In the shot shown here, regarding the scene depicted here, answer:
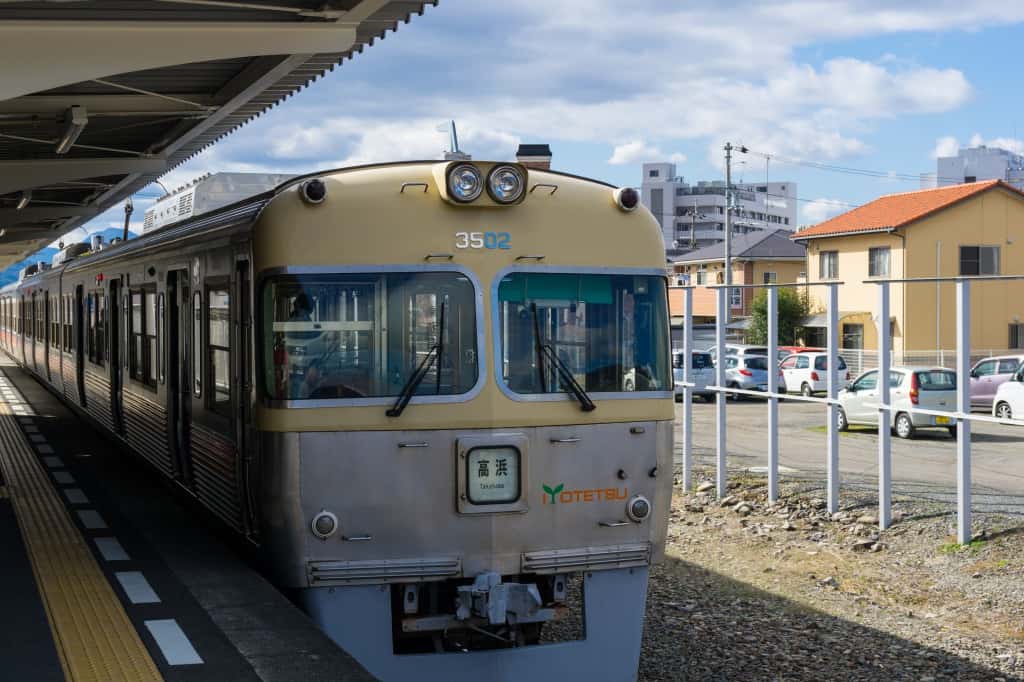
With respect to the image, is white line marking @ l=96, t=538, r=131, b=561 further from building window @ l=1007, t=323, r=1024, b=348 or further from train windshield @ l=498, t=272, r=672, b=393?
building window @ l=1007, t=323, r=1024, b=348

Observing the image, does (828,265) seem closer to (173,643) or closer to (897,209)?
(897,209)

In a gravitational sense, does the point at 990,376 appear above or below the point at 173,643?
above

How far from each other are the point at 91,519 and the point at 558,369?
4.82 meters

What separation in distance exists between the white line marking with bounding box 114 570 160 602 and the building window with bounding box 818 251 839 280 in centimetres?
3851

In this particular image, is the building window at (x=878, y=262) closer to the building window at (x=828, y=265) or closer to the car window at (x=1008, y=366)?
the building window at (x=828, y=265)

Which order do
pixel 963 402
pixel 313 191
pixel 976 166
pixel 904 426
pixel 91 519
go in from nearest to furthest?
pixel 313 191, pixel 91 519, pixel 963 402, pixel 904 426, pixel 976 166

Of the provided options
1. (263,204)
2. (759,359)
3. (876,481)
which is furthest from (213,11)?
(759,359)

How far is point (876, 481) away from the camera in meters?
15.5

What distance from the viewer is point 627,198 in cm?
799

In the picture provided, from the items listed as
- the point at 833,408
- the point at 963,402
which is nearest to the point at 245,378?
the point at 963,402

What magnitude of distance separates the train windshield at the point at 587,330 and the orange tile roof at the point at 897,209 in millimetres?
33793

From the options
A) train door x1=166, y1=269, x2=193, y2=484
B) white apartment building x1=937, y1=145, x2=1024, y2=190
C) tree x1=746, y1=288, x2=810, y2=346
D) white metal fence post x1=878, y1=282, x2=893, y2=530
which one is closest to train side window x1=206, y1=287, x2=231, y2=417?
train door x1=166, y1=269, x2=193, y2=484

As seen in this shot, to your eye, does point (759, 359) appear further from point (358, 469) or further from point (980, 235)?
point (358, 469)

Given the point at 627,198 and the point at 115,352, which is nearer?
the point at 627,198
